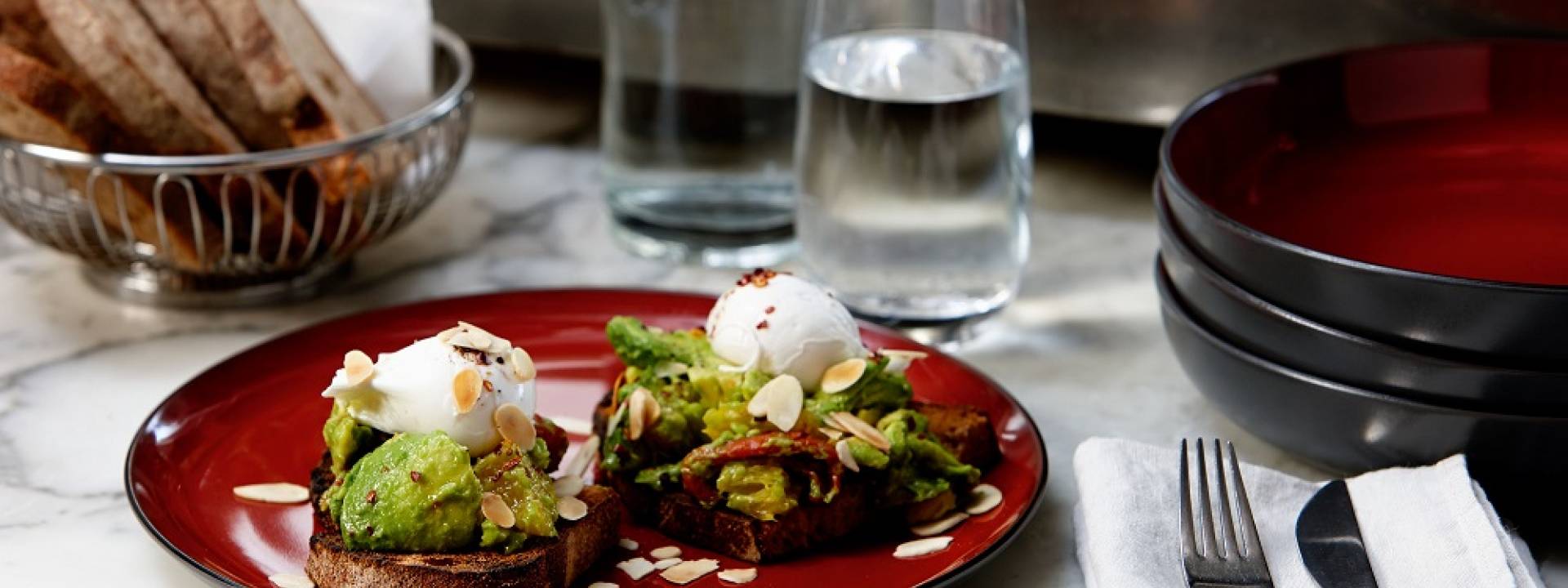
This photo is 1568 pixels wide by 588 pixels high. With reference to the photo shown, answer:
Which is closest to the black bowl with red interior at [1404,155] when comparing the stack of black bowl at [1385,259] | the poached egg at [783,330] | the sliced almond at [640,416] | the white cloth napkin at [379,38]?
the stack of black bowl at [1385,259]

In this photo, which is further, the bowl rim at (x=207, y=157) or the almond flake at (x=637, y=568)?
the bowl rim at (x=207, y=157)

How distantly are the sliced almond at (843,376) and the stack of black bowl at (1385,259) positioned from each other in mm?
209

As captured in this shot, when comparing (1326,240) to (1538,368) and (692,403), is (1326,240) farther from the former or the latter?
(692,403)

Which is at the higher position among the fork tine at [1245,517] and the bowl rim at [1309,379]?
the bowl rim at [1309,379]

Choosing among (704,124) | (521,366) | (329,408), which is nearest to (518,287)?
(704,124)

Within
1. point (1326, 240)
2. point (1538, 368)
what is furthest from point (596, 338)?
point (1538, 368)

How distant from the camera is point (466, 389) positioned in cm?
90

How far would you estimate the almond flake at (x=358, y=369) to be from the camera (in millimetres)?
908

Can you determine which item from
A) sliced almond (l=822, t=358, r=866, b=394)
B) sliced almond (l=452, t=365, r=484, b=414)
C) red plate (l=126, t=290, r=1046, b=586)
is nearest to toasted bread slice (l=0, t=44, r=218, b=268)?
red plate (l=126, t=290, r=1046, b=586)

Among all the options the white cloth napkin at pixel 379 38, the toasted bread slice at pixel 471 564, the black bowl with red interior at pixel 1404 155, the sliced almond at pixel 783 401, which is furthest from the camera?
the white cloth napkin at pixel 379 38

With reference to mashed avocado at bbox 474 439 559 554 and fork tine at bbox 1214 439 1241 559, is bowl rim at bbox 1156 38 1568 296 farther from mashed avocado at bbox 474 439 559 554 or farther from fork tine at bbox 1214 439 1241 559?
mashed avocado at bbox 474 439 559 554

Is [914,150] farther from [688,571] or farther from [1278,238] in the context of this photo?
[688,571]

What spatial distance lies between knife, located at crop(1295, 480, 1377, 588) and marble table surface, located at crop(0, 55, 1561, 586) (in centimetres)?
13

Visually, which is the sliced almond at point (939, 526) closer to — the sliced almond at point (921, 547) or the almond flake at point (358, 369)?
the sliced almond at point (921, 547)
